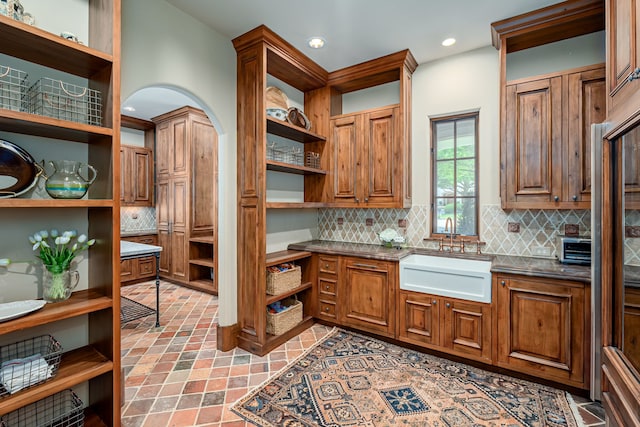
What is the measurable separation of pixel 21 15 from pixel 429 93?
3373 millimetres

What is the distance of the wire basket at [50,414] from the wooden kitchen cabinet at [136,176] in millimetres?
4305

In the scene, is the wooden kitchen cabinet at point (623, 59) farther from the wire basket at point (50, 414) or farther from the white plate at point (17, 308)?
the wire basket at point (50, 414)

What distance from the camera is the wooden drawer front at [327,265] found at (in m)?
3.27

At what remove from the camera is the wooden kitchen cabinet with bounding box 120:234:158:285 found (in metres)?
5.09

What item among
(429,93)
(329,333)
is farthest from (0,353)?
(429,93)

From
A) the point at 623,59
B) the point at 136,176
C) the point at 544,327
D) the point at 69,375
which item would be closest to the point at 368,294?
the point at 544,327

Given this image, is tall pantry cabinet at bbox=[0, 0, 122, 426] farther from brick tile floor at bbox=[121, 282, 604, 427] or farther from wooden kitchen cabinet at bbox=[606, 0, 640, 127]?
wooden kitchen cabinet at bbox=[606, 0, 640, 127]

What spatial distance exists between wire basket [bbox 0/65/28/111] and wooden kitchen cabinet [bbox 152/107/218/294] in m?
3.33

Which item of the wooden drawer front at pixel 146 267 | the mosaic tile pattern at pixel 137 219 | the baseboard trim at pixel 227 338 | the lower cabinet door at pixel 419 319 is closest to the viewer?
the lower cabinet door at pixel 419 319

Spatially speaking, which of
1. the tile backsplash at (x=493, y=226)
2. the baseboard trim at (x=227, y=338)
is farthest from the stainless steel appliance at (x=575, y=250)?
the baseboard trim at (x=227, y=338)

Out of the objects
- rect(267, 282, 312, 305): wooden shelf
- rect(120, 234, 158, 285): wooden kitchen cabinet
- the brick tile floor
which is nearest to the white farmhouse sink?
the brick tile floor

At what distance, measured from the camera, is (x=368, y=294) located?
10.0 ft

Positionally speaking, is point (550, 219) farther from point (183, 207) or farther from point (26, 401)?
point (183, 207)

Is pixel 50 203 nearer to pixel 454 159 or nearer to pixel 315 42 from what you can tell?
pixel 315 42
